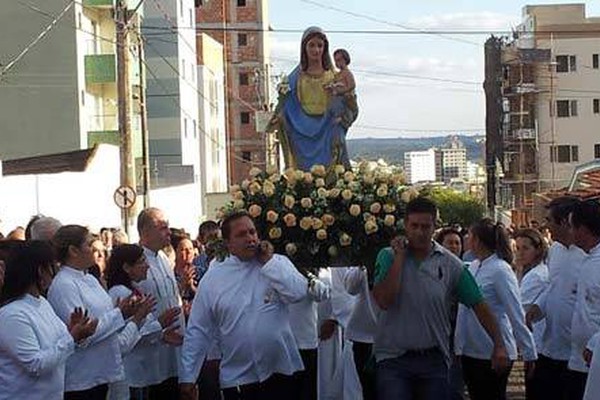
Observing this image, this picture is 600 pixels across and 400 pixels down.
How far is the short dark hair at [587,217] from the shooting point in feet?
28.6

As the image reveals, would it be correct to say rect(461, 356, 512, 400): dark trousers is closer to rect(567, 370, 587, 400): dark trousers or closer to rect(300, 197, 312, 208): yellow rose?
rect(567, 370, 587, 400): dark trousers

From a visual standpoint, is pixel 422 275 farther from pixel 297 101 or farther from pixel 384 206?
pixel 297 101

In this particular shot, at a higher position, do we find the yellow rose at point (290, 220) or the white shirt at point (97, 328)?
the yellow rose at point (290, 220)

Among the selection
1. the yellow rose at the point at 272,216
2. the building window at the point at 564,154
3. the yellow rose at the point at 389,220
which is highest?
the building window at the point at 564,154

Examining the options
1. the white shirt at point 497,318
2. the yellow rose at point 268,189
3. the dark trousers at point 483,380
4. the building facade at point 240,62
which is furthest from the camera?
the building facade at point 240,62

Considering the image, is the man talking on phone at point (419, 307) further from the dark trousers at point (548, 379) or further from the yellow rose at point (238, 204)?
the dark trousers at point (548, 379)

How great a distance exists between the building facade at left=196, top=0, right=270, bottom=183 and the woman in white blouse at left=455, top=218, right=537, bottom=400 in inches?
2816

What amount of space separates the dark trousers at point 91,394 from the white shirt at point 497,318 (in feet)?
10.6

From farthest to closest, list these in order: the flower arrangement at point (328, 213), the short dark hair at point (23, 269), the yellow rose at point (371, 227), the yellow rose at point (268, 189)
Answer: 1. the yellow rose at point (268, 189)
2. the flower arrangement at point (328, 213)
3. the yellow rose at point (371, 227)
4. the short dark hair at point (23, 269)

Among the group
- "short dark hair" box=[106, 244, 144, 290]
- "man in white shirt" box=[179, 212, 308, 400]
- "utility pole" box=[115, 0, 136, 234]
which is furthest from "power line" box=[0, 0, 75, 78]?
"man in white shirt" box=[179, 212, 308, 400]

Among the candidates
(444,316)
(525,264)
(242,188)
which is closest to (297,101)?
(242,188)

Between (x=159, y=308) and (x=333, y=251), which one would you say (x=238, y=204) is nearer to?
(x=333, y=251)

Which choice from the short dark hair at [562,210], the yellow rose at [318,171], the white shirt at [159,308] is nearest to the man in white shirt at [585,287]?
the short dark hair at [562,210]

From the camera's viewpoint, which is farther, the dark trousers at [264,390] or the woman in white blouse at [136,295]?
the woman in white blouse at [136,295]
